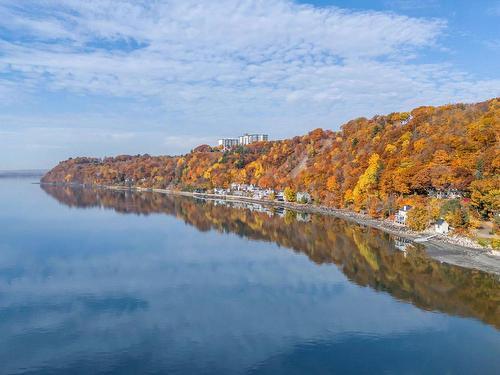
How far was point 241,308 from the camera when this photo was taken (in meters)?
10.8

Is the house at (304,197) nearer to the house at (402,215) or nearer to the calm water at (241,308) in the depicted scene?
the house at (402,215)

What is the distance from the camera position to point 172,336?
907 cm

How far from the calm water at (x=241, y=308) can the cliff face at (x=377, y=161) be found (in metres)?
4.59

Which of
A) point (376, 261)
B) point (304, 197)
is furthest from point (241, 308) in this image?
point (304, 197)

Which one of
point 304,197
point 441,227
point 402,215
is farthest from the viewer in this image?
point 304,197

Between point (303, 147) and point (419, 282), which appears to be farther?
point (303, 147)

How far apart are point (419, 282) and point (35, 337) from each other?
396 inches

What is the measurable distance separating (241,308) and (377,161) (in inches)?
772

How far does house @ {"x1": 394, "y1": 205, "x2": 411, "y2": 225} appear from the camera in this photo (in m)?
21.3

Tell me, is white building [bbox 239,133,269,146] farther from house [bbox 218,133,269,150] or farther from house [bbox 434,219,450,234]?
house [bbox 434,219,450,234]

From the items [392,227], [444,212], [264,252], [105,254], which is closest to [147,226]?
[105,254]

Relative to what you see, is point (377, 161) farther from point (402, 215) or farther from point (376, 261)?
point (376, 261)

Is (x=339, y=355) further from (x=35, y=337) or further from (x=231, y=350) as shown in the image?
(x=35, y=337)

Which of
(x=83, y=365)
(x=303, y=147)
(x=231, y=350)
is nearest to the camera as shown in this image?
(x=83, y=365)
